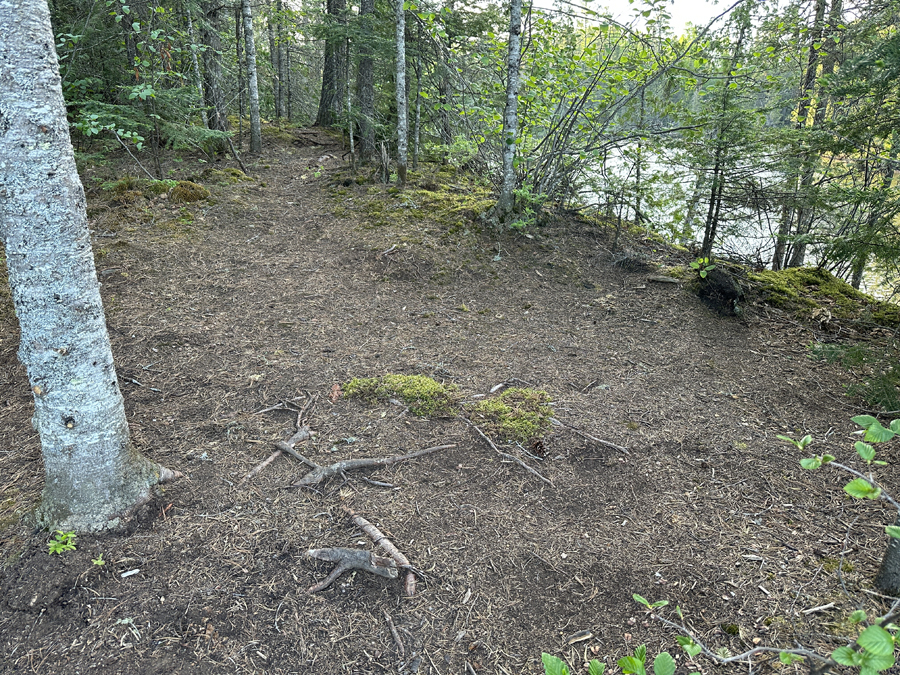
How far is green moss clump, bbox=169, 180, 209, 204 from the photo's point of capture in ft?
28.8

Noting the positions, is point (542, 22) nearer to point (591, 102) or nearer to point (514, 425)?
point (591, 102)

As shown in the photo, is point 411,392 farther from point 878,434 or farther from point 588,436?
point 878,434

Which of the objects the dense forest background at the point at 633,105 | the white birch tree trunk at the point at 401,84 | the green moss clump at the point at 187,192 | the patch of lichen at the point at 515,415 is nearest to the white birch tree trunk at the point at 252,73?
the dense forest background at the point at 633,105

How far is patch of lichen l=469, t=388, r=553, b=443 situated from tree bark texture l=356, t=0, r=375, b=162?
7395 millimetres

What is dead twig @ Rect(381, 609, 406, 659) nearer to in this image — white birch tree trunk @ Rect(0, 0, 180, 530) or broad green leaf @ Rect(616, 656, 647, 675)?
broad green leaf @ Rect(616, 656, 647, 675)

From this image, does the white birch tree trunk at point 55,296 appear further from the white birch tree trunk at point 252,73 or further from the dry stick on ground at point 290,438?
the white birch tree trunk at point 252,73

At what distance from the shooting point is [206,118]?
1196 cm


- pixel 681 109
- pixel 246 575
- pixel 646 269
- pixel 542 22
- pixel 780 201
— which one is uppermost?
pixel 542 22

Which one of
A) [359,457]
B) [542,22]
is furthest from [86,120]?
[542,22]

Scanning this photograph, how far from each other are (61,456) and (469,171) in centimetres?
977

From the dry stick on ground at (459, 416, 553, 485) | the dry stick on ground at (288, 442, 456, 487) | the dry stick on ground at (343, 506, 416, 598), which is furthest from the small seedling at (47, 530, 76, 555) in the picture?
the dry stick on ground at (459, 416, 553, 485)

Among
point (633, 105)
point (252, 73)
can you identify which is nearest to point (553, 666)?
point (633, 105)

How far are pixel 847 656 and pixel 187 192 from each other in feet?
33.3

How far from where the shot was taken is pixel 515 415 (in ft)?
14.2
